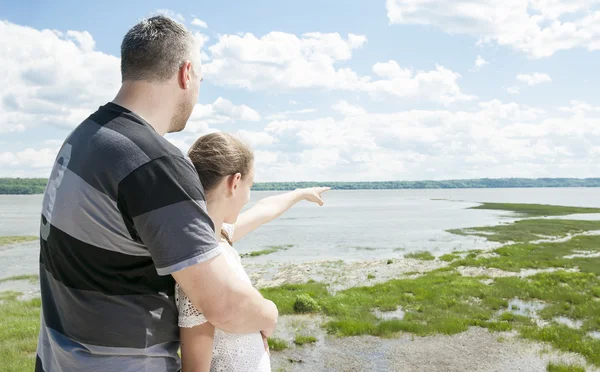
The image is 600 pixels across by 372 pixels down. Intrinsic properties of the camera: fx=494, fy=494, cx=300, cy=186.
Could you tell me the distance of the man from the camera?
79.0 inches

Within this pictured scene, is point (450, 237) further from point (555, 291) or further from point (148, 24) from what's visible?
point (148, 24)

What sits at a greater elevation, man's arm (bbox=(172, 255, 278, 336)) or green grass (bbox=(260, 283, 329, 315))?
man's arm (bbox=(172, 255, 278, 336))

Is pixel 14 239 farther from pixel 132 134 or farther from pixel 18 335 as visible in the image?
pixel 132 134

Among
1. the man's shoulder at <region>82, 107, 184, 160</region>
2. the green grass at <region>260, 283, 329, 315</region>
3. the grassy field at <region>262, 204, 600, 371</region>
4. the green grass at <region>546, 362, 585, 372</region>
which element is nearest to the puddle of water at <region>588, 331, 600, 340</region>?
the grassy field at <region>262, 204, 600, 371</region>

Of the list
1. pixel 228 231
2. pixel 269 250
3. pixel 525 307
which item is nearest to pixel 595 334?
pixel 525 307

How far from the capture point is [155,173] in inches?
78.7

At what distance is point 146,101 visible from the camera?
2.30m

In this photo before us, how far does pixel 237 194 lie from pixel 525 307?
16.9m

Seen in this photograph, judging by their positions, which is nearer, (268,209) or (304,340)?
(268,209)

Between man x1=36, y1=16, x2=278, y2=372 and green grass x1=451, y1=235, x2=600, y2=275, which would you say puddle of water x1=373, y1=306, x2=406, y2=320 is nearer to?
green grass x1=451, y1=235, x2=600, y2=275

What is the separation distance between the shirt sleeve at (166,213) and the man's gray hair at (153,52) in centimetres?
52

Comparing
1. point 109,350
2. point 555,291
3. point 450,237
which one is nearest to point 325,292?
point 555,291

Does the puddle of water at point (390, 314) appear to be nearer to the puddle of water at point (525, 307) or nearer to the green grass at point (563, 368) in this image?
the puddle of water at point (525, 307)

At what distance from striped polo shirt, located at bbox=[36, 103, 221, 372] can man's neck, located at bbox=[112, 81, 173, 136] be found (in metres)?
0.07
